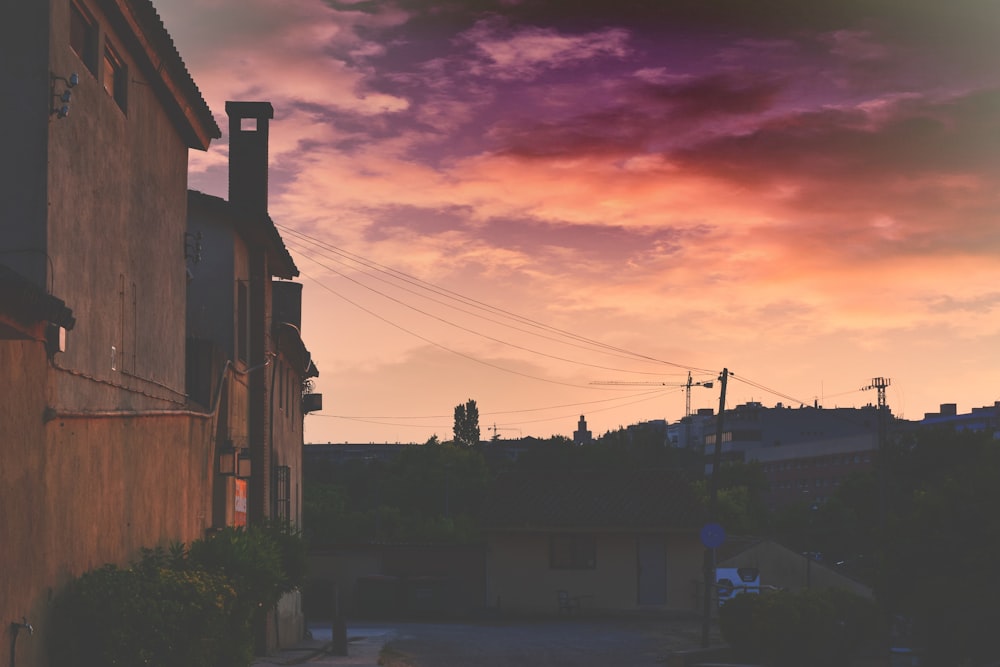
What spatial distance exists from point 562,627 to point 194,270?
2009 centimetres

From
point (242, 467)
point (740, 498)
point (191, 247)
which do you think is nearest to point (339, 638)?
point (242, 467)

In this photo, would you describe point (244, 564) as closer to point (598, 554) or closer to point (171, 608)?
point (171, 608)

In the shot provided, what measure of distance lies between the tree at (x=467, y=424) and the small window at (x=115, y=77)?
129 meters

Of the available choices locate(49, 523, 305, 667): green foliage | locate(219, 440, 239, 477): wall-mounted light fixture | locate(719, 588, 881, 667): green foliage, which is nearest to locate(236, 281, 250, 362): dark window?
locate(219, 440, 239, 477): wall-mounted light fixture

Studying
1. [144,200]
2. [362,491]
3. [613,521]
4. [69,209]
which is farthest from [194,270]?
[362,491]

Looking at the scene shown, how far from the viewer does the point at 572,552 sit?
46125 millimetres

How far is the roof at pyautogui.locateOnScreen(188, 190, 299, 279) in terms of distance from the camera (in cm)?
2416

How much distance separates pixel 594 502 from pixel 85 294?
36005 mm

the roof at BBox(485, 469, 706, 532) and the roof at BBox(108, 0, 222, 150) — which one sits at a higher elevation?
the roof at BBox(108, 0, 222, 150)

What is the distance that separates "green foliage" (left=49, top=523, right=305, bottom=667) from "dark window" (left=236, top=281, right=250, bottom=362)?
30.6ft

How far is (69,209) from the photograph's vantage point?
1227 cm

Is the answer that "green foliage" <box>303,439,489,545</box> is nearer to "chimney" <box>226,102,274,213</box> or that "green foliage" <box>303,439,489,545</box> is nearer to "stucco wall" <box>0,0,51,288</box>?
"chimney" <box>226,102,274,213</box>

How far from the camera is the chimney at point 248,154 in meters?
27.9

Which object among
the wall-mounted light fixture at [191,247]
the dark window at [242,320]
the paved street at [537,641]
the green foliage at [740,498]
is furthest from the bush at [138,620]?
the green foliage at [740,498]
